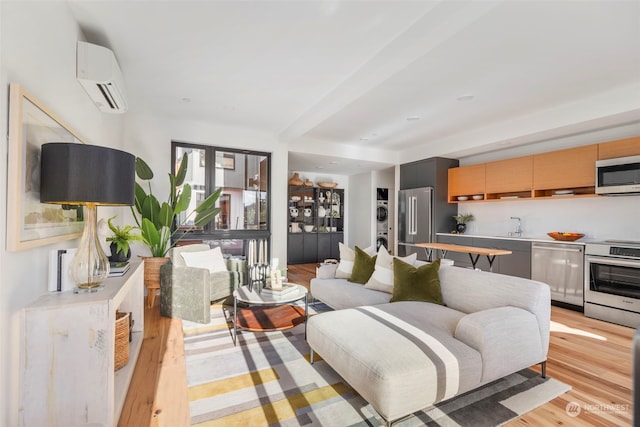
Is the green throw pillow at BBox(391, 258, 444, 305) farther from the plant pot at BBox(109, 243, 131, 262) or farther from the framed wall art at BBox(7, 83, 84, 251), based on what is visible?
→ the framed wall art at BBox(7, 83, 84, 251)

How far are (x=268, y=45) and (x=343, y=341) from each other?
2428 mm

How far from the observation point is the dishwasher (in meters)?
3.70

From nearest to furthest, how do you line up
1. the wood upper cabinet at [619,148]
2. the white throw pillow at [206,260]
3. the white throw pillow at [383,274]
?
1. the white throw pillow at [383,274]
2. the wood upper cabinet at [619,148]
3. the white throw pillow at [206,260]

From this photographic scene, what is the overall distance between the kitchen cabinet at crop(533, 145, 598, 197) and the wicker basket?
524cm

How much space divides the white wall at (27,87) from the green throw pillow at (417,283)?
8.15ft

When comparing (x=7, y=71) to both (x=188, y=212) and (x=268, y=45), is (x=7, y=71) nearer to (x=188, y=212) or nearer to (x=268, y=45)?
(x=268, y=45)

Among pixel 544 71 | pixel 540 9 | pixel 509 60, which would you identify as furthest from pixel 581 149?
pixel 540 9

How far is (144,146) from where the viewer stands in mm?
4340

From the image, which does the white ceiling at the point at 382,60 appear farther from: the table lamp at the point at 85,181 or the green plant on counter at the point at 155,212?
the table lamp at the point at 85,181

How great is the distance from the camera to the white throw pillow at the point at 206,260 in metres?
3.72

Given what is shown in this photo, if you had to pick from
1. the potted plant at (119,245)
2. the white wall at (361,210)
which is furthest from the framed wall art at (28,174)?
the white wall at (361,210)

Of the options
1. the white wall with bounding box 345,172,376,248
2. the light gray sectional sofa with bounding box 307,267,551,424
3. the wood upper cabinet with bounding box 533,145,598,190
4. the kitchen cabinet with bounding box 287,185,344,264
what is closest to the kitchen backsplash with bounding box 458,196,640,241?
the wood upper cabinet with bounding box 533,145,598,190

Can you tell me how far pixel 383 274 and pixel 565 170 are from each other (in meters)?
3.12

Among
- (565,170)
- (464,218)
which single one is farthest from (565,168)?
(464,218)
